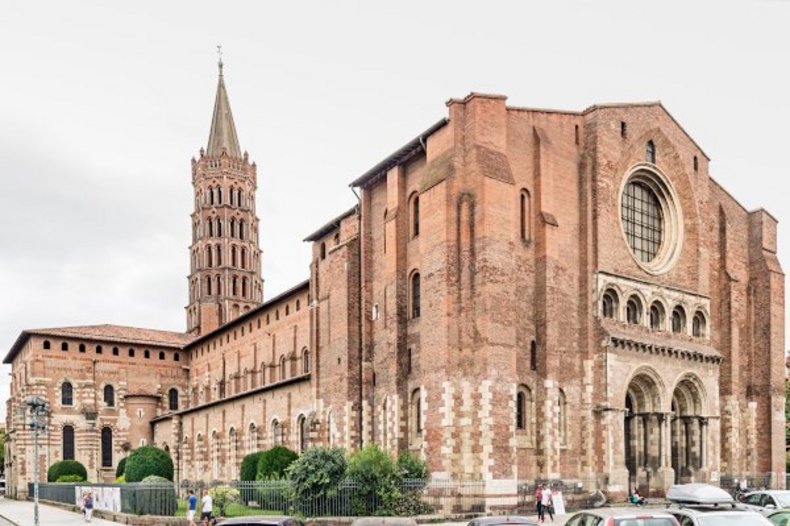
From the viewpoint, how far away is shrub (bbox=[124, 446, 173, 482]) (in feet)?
171

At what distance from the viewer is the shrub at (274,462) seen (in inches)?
1548

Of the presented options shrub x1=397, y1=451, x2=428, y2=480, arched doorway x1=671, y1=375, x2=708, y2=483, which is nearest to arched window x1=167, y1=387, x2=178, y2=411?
shrub x1=397, y1=451, x2=428, y2=480

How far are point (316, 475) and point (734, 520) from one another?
687 inches

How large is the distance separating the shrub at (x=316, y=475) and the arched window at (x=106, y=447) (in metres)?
45.5

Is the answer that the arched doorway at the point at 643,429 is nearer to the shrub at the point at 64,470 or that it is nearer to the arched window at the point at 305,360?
the arched window at the point at 305,360

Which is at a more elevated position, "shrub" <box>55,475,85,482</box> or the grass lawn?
the grass lawn

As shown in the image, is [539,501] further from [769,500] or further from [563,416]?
[769,500]

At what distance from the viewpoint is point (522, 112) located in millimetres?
36344

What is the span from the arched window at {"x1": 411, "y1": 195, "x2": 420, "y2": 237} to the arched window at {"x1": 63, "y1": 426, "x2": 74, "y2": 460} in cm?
4462

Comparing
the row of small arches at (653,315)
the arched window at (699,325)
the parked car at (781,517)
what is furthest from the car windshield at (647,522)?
the arched window at (699,325)

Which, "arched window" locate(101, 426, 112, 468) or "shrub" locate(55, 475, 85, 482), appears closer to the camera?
"shrub" locate(55, 475, 85, 482)

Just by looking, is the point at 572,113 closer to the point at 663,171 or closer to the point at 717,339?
the point at 663,171

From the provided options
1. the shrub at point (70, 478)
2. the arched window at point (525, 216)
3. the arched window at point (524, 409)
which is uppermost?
the arched window at point (525, 216)

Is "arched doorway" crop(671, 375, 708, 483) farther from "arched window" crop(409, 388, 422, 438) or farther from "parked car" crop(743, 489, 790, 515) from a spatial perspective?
"parked car" crop(743, 489, 790, 515)
